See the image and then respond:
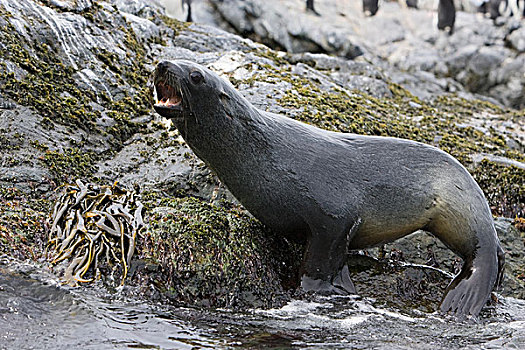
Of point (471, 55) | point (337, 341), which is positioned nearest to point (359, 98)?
point (337, 341)

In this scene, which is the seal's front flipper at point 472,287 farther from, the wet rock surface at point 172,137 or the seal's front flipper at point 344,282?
the seal's front flipper at point 344,282

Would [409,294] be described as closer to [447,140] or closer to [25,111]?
[447,140]

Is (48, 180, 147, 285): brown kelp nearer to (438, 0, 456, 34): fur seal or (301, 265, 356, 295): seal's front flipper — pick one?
(301, 265, 356, 295): seal's front flipper

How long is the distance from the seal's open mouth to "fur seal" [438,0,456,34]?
76.1ft

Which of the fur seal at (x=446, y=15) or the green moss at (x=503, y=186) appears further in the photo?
the fur seal at (x=446, y=15)

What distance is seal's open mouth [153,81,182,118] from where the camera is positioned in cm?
477

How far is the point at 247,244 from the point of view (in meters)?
5.09

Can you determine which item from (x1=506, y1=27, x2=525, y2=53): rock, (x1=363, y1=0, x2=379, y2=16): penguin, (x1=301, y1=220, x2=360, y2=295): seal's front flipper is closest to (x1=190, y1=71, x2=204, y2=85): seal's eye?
(x1=301, y1=220, x2=360, y2=295): seal's front flipper

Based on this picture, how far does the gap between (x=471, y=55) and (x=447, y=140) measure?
52.5ft

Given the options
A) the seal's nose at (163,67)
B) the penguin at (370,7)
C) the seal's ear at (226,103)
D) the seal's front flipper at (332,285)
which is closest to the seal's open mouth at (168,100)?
the seal's nose at (163,67)

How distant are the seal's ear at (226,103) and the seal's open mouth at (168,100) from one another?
1.30 ft

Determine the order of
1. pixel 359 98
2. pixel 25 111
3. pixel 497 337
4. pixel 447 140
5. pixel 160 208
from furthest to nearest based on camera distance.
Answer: pixel 359 98 < pixel 447 140 < pixel 25 111 < pixel 160 208 < pixel 497 337

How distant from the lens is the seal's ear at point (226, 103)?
4.98 meters

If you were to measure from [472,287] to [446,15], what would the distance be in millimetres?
22879
